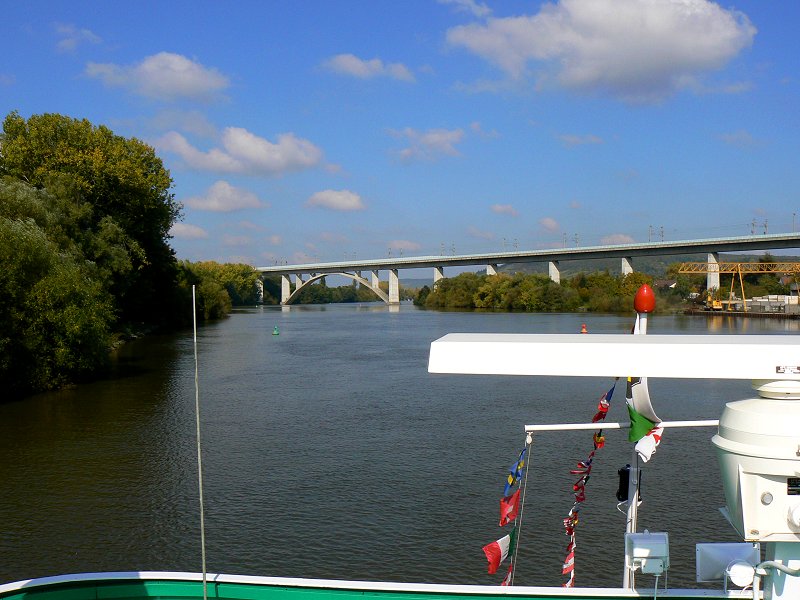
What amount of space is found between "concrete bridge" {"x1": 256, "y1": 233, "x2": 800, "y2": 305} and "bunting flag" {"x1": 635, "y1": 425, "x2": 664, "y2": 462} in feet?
252

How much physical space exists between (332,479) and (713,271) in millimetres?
73596

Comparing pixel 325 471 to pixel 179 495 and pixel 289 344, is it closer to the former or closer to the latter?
pixel 179 495

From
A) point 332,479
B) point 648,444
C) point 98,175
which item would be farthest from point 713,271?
point 648,444

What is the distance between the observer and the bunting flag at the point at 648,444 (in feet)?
Answer: 12.5

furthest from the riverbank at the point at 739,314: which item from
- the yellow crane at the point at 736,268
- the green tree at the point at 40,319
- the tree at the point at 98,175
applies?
the green tree at the point at 40,319

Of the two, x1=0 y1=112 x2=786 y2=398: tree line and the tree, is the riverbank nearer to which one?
x1=0 y1=112 x2=786 y2=398: tree line

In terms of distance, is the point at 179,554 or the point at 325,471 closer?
the point at 179,554

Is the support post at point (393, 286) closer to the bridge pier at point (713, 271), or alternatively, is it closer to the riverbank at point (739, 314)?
the riverbank at point (739, 314)

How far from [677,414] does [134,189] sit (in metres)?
31.2

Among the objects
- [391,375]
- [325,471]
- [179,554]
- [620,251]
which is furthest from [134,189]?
[620,251]

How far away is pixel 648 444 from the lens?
3.85 meters

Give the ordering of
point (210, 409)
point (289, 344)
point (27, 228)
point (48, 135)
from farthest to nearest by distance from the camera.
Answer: point (289, 344) → point (48, 135) → point (27, 228) → point (210, 409)

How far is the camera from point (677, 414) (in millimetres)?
19156

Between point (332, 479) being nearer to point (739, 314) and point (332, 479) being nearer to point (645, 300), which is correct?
point (645, 300)
